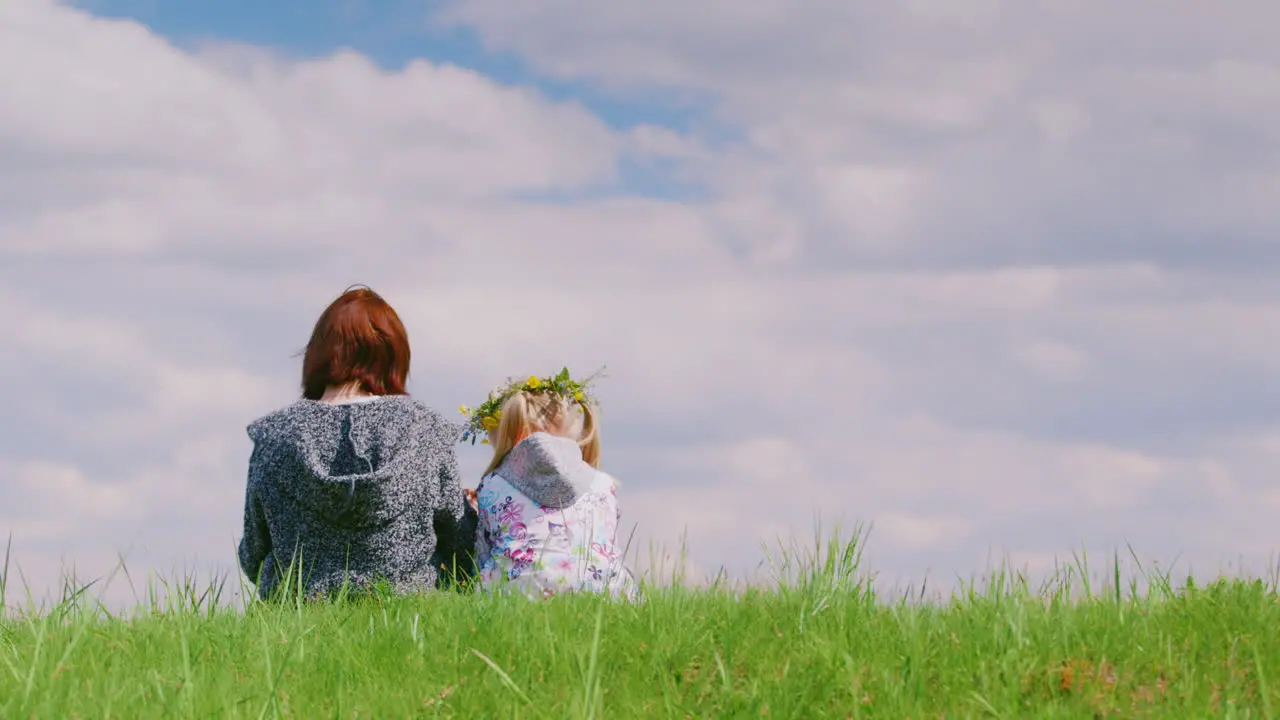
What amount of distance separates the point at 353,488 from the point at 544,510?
1039 mm

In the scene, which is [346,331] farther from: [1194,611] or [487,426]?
[1194,611]

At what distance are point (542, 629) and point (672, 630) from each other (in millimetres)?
510

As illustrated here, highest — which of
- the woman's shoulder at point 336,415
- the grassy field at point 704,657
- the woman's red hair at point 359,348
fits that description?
the woman's red hair at point 359,348

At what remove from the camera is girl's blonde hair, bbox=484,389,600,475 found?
7523 millimetres

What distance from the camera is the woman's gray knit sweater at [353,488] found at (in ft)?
22.9

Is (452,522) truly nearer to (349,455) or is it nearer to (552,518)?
(552,518)

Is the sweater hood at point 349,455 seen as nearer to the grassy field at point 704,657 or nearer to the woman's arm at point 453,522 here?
the woman's arm at point 453,522

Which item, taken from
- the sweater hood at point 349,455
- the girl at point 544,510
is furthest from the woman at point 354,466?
the girl at point 544,510

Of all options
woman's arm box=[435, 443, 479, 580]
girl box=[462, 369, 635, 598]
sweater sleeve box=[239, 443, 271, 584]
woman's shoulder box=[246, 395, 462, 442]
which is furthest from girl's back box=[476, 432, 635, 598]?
sweater sleeve box=[239, 443, 271, 584]

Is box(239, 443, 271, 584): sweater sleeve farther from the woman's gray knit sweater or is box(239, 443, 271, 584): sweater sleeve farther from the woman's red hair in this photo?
the woman's red hair

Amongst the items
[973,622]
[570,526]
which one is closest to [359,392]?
[570,526]

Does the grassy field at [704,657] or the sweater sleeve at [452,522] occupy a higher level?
the sweater sleeve at [452,522]

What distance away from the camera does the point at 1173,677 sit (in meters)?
4.27

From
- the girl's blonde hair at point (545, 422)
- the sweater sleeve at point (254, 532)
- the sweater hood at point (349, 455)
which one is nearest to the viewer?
the sweater hood at point (349, 455)
